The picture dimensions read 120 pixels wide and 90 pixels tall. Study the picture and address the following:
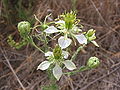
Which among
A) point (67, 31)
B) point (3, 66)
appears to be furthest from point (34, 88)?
point (67, 31)

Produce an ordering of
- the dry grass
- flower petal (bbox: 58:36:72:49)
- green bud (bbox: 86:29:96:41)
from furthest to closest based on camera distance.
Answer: the dry grass → green bud (bbox: 86:29:96:41) → flower petal (bbox: 58:36:72:49)

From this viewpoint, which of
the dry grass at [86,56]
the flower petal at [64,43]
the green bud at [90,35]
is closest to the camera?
the flower petal at [64,43]

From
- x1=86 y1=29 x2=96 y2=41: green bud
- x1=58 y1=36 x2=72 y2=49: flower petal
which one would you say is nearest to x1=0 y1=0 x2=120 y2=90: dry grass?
x1=86 y1=29 x2=96 y2=41: green bud

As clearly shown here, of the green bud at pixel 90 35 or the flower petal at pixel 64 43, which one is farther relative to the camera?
the green bud at pixel 90 35

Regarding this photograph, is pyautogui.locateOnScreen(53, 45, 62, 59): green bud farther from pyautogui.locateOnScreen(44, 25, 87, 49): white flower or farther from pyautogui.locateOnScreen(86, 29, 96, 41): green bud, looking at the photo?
pyautogui.locateOnScreen(86, 29, 96, 41): green bud

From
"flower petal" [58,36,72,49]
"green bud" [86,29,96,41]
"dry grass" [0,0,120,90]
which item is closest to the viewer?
"flower petal" [58,36,72,49]

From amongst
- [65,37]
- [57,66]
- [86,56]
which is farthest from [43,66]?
[86,56]

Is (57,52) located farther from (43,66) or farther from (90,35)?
(90,35)

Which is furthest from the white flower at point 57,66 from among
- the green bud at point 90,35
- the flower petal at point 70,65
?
the green bud at point 90,35

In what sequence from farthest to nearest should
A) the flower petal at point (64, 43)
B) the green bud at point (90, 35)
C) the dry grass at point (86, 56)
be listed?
the dry grass at point (86, 56)
the green bud at point (90, 35)
the flower petal at point (64, 43)

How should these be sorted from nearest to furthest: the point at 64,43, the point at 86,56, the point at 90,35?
1. the point at 64,43
2. the point at 90,35
3. the point at 86,56

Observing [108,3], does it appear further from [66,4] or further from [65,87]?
[65,87]

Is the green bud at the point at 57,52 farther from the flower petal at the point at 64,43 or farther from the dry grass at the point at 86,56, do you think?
the dry grass at the point at 86,56
